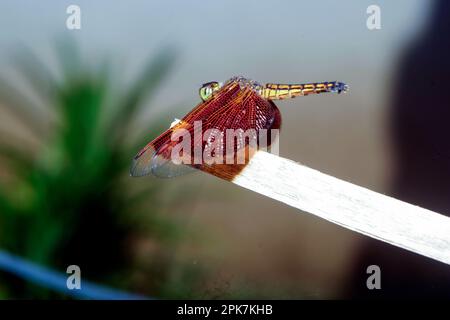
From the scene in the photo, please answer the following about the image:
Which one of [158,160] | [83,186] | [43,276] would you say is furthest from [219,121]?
[43,276]

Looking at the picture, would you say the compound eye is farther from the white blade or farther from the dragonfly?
the white blade

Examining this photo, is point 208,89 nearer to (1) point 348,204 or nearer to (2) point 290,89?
(2) point 290,89

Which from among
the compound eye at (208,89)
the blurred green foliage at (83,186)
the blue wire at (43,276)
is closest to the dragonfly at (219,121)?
the compound eye at (208,89)

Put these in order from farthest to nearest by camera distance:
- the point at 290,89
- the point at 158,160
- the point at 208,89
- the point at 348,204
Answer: the point at 290,89, the point at 208,89, the point at 158,160, the point at 348,204

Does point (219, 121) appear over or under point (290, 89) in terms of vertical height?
under

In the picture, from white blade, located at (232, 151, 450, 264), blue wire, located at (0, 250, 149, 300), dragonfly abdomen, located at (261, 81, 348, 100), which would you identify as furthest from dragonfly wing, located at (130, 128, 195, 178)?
blue wire, located at (0, 250, 149, 300)
